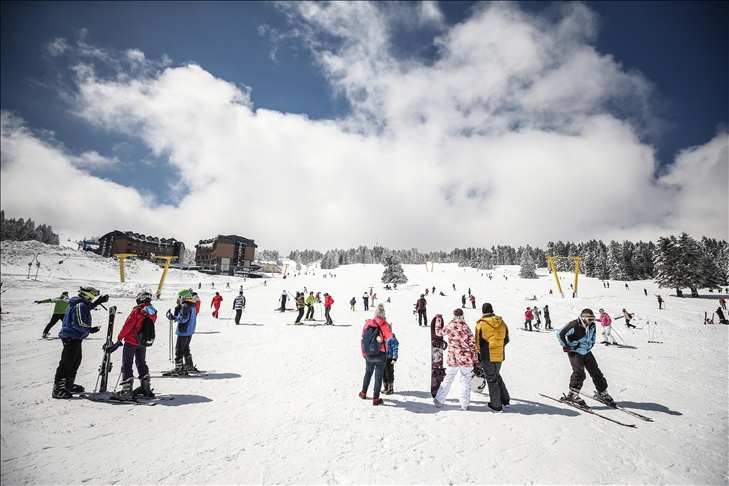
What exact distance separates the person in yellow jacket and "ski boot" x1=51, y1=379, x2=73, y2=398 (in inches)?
304

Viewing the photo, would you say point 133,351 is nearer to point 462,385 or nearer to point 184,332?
point 184,332

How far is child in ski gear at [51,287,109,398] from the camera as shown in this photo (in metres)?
5.42

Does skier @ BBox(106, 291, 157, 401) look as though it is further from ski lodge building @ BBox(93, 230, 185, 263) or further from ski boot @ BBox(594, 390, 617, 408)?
ski lodge building @ BBox(93, 230, 185, 263)

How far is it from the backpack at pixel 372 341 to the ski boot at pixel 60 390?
549cm

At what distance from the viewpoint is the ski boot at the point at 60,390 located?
5359mm

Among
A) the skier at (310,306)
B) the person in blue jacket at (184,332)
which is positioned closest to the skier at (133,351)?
the person in blue jacket at (184,332)

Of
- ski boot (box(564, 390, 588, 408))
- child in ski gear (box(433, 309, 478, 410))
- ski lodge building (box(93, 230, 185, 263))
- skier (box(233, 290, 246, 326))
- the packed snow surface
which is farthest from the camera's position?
ski lodge building (box(93, 230, 185, 263))

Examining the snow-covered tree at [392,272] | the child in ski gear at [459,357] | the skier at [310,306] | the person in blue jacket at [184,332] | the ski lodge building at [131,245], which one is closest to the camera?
the child in ski gear at [459,357]

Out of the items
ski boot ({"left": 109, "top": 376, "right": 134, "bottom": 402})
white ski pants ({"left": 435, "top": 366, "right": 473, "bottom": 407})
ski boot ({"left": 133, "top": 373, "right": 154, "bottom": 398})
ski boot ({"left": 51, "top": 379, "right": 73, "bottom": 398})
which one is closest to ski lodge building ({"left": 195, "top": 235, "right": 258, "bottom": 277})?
ski boot ({"left": 51, "top": 379, "right": 73, "bottom": 398})

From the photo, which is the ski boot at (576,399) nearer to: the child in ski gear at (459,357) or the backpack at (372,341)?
the child in ski gear at (459,357)

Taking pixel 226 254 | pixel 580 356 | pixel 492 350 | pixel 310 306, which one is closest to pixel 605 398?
pixel 580 356

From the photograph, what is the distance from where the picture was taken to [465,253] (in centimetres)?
16950

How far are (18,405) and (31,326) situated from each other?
38.8ft

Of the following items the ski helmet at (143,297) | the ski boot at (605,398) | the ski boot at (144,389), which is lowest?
the ski boot at (144,389)
